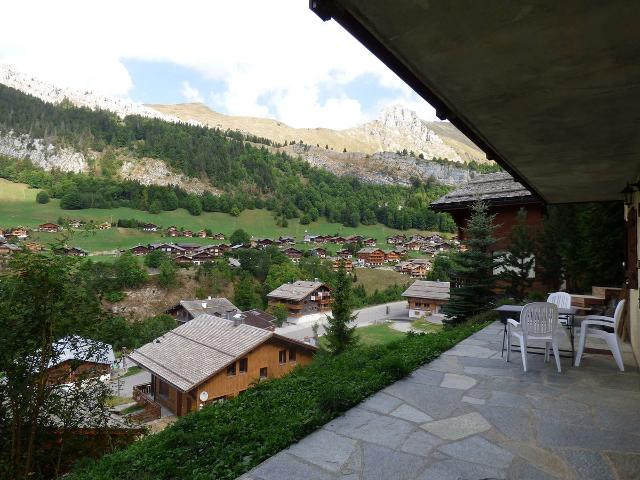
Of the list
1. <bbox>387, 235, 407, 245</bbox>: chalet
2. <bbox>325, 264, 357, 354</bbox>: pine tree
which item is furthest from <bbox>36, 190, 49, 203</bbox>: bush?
<bbox>325, 264, 357, 354</bbox>: pine tree

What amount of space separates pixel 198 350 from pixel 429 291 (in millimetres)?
33696

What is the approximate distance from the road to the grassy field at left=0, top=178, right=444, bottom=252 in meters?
37.0

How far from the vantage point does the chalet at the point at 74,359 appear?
6356mm

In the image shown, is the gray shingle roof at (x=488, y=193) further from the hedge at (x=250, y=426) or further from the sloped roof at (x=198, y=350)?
the sloped roof at (x=198, y=350)

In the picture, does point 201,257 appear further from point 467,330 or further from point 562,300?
point 562,300

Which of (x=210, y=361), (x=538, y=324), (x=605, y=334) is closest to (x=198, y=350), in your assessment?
(x=210, y=361)

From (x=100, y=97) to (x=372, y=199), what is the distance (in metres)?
146

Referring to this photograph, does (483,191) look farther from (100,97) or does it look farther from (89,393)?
(100,97)

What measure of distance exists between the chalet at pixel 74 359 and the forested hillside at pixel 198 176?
9090cm

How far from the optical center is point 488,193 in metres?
13.0

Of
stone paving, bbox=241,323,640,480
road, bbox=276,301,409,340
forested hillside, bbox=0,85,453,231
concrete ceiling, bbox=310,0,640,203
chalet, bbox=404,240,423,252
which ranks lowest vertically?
road, bbox=276,301,409,340

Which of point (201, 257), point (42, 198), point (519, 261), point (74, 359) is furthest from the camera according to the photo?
point (42, 198)

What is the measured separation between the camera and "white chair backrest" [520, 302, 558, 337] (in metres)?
4.63

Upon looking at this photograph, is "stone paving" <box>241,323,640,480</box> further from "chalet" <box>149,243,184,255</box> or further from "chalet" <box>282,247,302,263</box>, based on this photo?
"chalet" <box>282,247,302,263</box>
